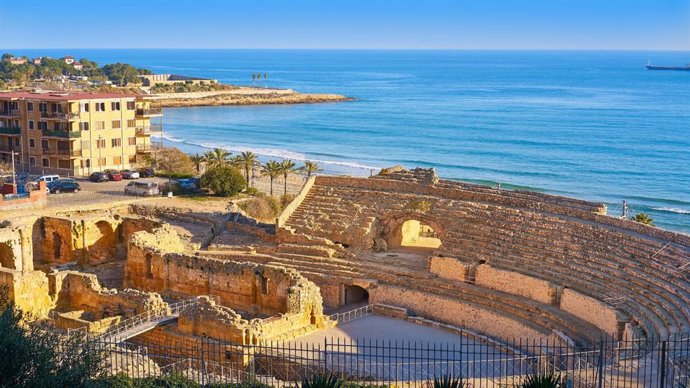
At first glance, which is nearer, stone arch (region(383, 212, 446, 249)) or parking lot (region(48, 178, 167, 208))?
stone arch (region(383, 212, 446, 249))

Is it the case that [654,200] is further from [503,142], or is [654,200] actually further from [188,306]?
[188,306]

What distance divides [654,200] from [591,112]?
53496 millimetres

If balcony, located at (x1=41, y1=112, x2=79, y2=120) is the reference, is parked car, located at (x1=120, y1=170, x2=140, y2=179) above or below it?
below

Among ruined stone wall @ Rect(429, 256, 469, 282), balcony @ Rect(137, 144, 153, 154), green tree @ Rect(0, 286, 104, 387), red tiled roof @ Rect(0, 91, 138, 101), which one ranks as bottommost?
ruined stone wall @ Rect(429, 256, 469, 282)

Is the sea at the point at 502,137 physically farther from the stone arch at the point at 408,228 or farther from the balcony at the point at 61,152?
the stone arch at the point at 408,228

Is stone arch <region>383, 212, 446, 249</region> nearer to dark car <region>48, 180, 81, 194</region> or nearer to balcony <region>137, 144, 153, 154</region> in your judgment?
dark car <region>48, 180, 81, 194</region>

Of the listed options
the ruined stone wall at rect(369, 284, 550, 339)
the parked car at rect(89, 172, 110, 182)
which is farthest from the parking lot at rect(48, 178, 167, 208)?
the ruined stone wall at rect(369, 284, 550, 339)

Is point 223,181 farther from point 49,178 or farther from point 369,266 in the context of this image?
point 369,266

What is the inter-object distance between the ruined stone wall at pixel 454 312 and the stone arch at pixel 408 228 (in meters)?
3.96

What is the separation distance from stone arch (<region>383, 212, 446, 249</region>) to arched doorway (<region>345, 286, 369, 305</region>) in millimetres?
3268

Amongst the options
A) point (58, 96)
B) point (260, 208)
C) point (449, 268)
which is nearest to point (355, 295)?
point (449, 268)

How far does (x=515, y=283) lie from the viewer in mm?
28469

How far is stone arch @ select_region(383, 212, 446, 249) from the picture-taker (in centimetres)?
3325

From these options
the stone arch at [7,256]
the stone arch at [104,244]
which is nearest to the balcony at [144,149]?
the stone arch at [104,244]
